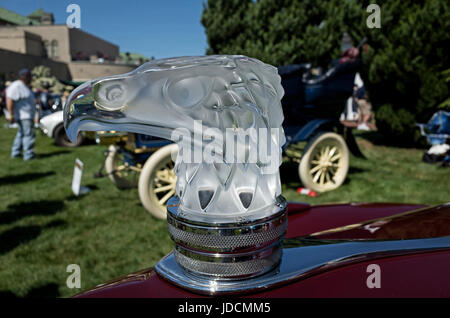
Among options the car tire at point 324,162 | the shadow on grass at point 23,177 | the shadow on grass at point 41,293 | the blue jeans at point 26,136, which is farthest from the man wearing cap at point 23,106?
the car tire at point 324,162

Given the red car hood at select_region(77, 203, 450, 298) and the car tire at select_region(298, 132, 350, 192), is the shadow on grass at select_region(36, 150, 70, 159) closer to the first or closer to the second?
the car tire at select_region(298, 132, 350, 192)

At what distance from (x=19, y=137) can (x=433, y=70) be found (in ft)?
30.5

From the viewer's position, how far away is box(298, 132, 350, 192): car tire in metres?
4.66

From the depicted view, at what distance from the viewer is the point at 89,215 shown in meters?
4.12

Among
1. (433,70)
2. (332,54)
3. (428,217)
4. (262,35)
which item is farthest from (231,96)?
(332,54)

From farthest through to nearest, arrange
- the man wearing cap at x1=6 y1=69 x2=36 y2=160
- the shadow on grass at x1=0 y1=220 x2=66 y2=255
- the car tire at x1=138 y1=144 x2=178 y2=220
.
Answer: the man wearing cap at x1=6 y1=69 x2=36 y2=160 → the car tire at x1=138 y1=144 x2=178 y2=220 → the shadow on grass at x1=0 y1=220 x2=66 y2=255

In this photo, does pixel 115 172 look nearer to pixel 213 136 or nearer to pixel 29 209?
pixel 29 209

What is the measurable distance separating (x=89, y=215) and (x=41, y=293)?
1664mm

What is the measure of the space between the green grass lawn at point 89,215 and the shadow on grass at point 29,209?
0.04ft

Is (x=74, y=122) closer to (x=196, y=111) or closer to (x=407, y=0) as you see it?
(x=196, y=111)

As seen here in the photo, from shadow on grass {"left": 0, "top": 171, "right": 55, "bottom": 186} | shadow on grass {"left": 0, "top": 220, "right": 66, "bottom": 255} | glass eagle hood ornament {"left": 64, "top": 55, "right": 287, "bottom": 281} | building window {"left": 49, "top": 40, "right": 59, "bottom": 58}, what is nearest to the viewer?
glass eagle hood ornament {"left": 64, "top": 55, "right": 287, "bottom": 281}

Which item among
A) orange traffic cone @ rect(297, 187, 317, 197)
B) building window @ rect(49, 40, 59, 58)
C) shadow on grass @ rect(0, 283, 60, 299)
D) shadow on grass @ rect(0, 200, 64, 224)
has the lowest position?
shadow on grass @ rect(0, 283, 60, 299)

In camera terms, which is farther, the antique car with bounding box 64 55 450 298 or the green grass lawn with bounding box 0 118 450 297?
the green grass lawn with bounding box 0 118 450 297

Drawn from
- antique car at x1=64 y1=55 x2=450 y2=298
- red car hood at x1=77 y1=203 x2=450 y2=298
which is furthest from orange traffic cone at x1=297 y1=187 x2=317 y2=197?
antique car at x1=64 y1=55 x2=450 y2=298
